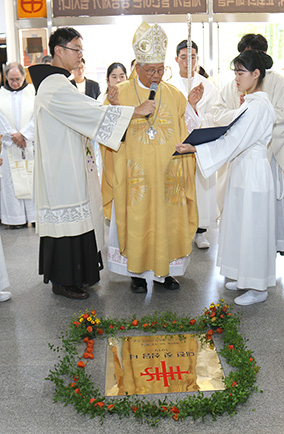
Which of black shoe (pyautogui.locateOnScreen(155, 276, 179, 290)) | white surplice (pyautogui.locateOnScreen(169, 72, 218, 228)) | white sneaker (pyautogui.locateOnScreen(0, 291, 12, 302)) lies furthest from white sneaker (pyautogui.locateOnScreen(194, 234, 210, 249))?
white sneaker (pyautogui.locateOnScreen(0, 291, 12, 302))

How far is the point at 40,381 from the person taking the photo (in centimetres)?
321

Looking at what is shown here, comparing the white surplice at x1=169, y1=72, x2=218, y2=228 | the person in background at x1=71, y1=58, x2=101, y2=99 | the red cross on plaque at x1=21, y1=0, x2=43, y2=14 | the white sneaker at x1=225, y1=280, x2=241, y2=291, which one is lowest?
the white sneaker at x1=225, y1=280, x2=241, y2=291

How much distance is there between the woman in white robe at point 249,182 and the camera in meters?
3.91

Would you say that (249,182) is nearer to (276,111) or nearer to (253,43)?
(276,111)

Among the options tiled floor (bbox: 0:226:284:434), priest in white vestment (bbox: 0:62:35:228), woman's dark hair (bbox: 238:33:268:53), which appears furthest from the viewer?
priest in white vestment (bbox: 0:62:35:228)

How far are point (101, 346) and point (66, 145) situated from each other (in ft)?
4.75

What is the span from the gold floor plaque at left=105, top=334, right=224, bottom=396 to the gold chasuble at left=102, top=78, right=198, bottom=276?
780mm

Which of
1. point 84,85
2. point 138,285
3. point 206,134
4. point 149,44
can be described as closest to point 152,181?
point 206,134

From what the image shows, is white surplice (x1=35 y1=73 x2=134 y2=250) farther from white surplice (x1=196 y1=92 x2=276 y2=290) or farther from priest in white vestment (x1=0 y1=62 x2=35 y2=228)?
priest in white vestment (x1=0 y1=62 x2=35 y2=228)

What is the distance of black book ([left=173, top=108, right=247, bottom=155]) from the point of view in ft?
12.2

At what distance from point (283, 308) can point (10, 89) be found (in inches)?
167

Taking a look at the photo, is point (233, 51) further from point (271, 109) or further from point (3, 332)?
point (3, 332)

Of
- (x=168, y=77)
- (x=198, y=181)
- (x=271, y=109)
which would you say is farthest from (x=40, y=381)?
(x=168, y=77)

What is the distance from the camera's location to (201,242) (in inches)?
222
